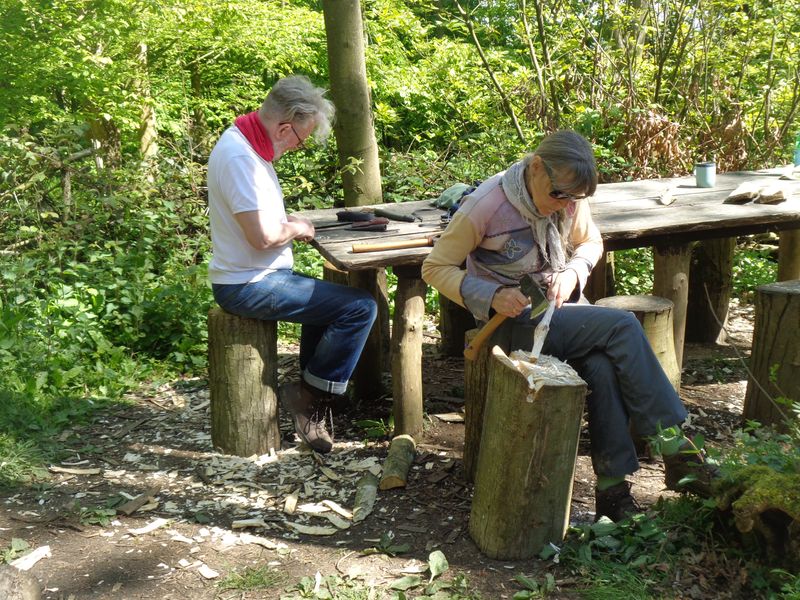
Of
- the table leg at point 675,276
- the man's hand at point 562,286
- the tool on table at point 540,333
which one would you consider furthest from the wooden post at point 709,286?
the tool on table at point 540,333

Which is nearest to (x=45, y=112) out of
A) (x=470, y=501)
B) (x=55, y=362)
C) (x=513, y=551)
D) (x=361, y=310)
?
(x=55, y=362)

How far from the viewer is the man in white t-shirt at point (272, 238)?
3.91 metres

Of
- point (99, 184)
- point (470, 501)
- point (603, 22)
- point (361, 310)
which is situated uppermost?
point (603, 22)

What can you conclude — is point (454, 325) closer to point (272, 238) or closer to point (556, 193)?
point (272, 238)

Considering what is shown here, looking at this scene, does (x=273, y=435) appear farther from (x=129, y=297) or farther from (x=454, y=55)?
(x=454, y=55)

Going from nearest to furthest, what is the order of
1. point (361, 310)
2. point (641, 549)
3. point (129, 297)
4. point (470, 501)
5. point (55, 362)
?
point (641, 549), point (470, 501), point (361, 310), point (55, 362), point (129, 297)

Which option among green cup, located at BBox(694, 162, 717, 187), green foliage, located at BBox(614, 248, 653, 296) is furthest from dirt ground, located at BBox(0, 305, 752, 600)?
green foliage, located at BBox(614, 248, 653, 296)

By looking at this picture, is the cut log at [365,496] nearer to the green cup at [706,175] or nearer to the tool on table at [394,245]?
the tool on table at [394,245]

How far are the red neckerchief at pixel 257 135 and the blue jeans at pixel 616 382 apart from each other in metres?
1.62

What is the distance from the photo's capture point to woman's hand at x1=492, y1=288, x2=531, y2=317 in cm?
330

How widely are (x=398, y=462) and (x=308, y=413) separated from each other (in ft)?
1.87

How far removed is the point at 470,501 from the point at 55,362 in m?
2.72

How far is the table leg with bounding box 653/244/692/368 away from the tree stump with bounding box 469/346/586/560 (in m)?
1.72

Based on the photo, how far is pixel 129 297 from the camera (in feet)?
18.5
